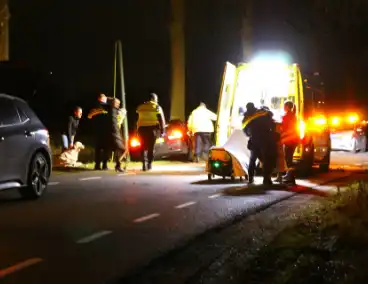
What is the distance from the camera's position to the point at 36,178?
36.8ft

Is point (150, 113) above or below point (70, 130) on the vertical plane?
above

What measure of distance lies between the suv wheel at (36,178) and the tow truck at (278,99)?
17.4 ft

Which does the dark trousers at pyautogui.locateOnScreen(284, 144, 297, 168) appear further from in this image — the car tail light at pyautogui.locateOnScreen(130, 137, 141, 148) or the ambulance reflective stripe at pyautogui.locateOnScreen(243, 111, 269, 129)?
the car tail light at pyautogui.locateOnScreen(130, 137, 141, 148)

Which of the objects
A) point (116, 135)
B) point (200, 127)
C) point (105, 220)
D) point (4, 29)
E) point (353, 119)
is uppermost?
point (4, 29)

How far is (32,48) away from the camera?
125 ft

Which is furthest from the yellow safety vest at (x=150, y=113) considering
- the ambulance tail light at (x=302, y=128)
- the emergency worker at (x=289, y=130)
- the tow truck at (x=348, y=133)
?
the tow truck at (x=348, y=133)

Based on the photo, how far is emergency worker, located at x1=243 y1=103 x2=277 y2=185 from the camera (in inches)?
527

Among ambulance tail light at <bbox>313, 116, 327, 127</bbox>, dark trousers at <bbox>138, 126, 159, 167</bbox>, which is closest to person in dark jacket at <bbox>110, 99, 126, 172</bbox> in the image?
dark trousers at <bbox>138, 126, 159, 167</bbox>

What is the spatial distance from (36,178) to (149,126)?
5817 mm

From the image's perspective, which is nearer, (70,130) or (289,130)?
(289,130)

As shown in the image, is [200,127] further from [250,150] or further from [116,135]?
[250,150]

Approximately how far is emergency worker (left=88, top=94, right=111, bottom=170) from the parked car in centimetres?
202

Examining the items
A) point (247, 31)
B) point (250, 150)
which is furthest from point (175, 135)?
point (247, 31)

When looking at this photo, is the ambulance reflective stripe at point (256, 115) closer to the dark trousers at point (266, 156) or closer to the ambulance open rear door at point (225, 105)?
the dark trousers at point (266, 156)
